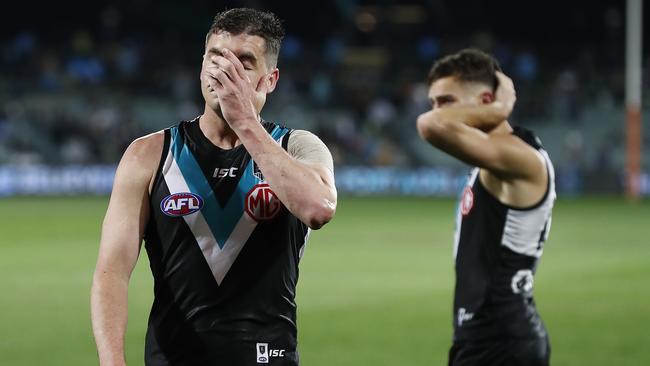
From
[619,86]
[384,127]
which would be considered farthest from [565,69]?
[384,127]

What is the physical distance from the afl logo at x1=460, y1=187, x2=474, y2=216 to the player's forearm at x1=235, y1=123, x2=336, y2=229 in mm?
1571

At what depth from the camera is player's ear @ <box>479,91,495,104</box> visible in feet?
16.2

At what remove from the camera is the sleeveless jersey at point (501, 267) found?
4.58 metres

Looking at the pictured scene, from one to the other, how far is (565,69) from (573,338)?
27.9m

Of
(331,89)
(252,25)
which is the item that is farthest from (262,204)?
(331,89)

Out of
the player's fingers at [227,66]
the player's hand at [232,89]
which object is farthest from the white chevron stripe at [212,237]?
the player's fingers at [227,66]

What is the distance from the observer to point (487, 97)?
4945mm

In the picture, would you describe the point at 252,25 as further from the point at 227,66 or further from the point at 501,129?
the point at 501,129

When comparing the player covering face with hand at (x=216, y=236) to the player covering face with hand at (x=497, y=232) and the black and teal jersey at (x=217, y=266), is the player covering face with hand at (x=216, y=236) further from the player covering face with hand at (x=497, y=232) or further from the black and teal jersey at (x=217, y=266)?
the player covering face with hand at (x=497, y=232)

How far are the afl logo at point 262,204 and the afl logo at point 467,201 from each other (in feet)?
4.78

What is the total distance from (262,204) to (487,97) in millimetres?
1780

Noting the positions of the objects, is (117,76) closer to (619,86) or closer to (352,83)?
(352,83)

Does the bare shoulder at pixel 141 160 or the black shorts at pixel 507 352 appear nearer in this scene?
the bare shoulder at pixel 141 160

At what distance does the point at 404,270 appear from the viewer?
50.9ft
